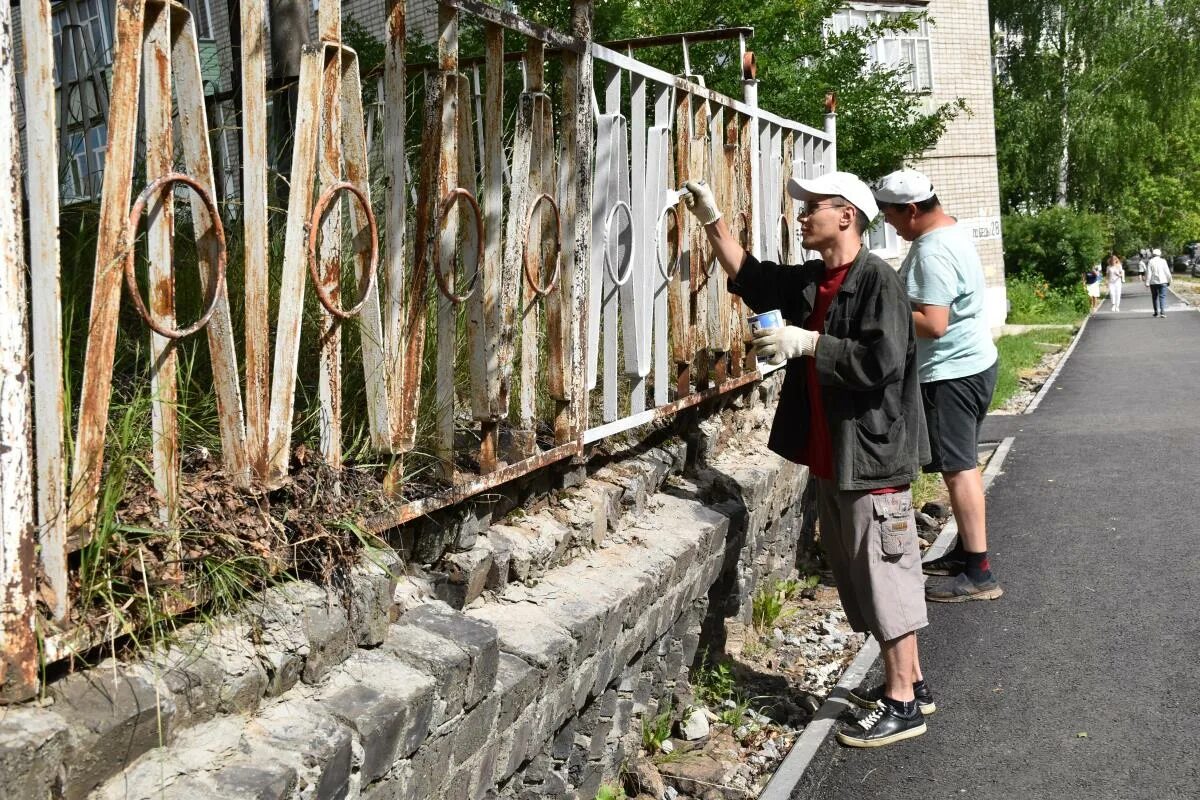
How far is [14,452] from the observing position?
2.16 meters

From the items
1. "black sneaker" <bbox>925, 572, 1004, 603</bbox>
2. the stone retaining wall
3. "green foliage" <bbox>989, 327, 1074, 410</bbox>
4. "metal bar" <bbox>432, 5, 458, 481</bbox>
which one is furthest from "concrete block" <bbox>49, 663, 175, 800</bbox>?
"green foliage" <bbox>989, 327, 1074, 410</bbox>

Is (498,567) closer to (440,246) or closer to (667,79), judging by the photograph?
(440,246)

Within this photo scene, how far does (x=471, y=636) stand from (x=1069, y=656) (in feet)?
10.2

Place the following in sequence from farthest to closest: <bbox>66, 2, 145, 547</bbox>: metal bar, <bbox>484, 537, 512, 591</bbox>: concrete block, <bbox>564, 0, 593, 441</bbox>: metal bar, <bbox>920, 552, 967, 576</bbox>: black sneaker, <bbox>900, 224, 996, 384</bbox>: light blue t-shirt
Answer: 1. <bbox>920, 552, 967, 576</bbox>: black sneaker
2. <bbox>900, 224, 996, 384</bbox>: light blue t-shirt
3. <bbox>564, 0, 593, 441</bbox>: metal bar
4. <bbox>484, 537, 512, 591</bbox>: concrete block
5. <bbox>66, 2, 145, 547</bbox>: metal bar

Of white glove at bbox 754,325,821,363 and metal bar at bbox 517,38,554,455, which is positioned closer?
metal bar at bbox 517,38,554,455

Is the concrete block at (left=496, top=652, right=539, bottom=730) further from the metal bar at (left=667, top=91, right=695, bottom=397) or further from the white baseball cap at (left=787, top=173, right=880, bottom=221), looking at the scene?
the metal bar at (left=667, top=91, right=695, bottom=397)

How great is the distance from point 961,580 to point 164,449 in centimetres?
454

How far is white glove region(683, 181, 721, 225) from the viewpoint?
512 centimetres

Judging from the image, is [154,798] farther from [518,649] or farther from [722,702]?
[722,702]

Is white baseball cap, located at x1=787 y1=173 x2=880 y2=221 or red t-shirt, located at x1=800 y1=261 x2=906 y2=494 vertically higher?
white baseball cap, located at x1=787 y1=173 x2=880 y2=221

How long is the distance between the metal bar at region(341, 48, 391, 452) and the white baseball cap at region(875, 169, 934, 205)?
10.2 feet

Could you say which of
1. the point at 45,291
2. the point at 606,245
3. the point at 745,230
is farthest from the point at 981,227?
the point at 45,291

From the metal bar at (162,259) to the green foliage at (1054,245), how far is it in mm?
32749

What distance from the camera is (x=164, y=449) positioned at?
8.49 ft
